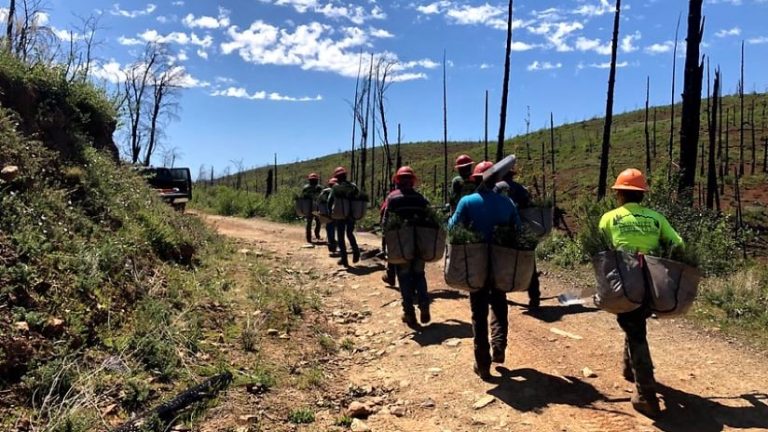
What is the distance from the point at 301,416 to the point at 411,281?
2700 millimetres

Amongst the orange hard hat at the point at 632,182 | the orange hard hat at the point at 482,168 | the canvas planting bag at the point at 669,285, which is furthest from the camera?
the orange hard hat at the point at 482,168

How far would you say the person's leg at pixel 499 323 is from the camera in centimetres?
Answer: 508

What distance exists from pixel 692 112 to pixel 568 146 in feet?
115

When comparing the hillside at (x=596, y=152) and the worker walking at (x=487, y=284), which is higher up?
the hillside at (x=596, y=152)

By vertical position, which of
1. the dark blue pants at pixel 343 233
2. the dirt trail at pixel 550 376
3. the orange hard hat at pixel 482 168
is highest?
the orange hard hat at pixel 482 168

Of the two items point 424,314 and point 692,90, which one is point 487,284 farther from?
point 692,90

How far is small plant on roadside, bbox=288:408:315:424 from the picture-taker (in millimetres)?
4340

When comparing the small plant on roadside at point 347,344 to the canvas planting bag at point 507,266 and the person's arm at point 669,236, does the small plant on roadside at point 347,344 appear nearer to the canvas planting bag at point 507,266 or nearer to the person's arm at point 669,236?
the canvas planting bag at point 507,266

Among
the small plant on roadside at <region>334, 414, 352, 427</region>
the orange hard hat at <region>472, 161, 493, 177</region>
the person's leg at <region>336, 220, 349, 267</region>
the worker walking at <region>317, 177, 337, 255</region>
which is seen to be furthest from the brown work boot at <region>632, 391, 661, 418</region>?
the worker walking at <region>317, 177, 337, 255</region>

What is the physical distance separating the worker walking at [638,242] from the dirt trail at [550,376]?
7.1 inches

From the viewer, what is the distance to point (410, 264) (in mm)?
6707

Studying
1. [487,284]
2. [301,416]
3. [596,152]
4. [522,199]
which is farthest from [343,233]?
[596,152]

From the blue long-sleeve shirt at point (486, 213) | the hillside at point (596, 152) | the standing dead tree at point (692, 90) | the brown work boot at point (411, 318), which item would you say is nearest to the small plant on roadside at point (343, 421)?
the blue long-sleeve shirt at point (486, 213)

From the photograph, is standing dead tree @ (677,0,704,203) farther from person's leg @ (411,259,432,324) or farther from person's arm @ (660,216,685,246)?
person's arm @ (660,216,685,246)
